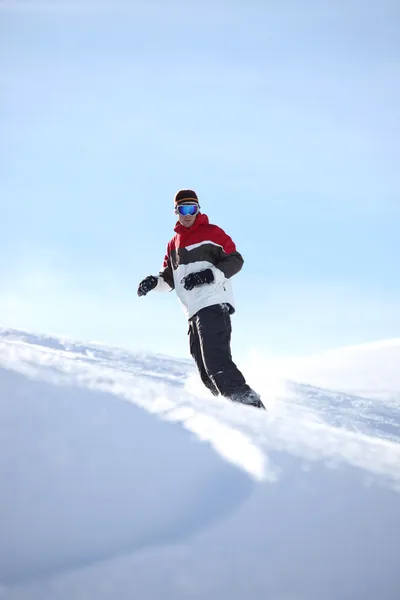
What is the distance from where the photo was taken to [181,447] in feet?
3.97

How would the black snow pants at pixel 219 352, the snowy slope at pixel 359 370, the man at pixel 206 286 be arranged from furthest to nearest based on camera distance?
the snowy slope at pixel 359 370 < the man at pixel 206 286 < the black snow pants at pixel 219 352

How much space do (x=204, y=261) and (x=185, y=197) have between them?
551 millimetres

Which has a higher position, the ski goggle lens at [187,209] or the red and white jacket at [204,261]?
the ski goggle lens at [187,209]

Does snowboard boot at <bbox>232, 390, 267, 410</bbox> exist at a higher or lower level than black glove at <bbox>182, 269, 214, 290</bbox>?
lower

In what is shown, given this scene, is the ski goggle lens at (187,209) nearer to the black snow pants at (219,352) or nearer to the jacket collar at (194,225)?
the jacket collar at (194,225)

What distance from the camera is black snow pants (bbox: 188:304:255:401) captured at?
139 inches

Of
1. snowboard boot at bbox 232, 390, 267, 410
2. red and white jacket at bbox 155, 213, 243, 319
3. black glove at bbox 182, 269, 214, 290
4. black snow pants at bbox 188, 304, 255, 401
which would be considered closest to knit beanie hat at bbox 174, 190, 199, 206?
red and white jacket at bbox 155, 213, 243, 319

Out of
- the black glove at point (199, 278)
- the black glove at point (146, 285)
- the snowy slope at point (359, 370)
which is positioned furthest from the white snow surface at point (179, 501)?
the snowy slope at point (359, 370)

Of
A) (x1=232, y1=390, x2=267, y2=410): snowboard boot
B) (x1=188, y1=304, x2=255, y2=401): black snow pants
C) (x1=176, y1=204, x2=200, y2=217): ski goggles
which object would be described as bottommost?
(x1=232, y1=390, x2=267, y2=410): snowboard boot

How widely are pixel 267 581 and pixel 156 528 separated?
24 centimetres

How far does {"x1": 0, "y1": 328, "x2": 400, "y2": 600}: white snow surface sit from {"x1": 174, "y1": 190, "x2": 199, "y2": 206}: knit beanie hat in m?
2.69

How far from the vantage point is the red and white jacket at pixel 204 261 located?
12.5ft

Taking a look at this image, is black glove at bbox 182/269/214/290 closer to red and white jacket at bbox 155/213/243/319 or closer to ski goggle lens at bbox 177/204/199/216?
red and white jacket at bbox 155/213/243/319

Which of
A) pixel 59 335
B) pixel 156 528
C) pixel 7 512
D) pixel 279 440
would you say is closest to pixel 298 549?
pixel 156 528
